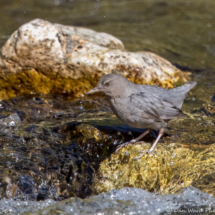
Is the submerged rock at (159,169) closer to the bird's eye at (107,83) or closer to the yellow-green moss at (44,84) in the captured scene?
the bird's eye at (107,83)

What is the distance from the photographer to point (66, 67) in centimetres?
586

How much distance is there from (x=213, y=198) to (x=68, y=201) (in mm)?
1709

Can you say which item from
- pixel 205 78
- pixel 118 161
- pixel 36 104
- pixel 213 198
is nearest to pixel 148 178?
pixel 118 161

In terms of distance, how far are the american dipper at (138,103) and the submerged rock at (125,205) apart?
2.19ft

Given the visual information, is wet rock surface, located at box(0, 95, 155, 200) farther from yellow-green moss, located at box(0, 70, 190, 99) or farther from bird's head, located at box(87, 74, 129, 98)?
bird's head, located at box(87, 74, 129, 98)

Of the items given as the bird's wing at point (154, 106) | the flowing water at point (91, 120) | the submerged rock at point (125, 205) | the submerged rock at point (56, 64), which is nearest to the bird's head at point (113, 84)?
the bird's wing at point (154, 106)

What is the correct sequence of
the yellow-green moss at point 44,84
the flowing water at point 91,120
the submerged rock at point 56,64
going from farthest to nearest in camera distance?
the yellow-green moss at point 44,84
the submerged rock at point 56,64
the flowing water at point 91,120

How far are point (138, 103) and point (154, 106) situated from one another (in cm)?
25

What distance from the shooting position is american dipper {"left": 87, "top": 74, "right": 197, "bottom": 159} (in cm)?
411

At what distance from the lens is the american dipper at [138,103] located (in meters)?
4.11

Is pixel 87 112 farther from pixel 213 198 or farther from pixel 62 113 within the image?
pixel 213 198

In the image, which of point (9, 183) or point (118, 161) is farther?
point (118, 161)

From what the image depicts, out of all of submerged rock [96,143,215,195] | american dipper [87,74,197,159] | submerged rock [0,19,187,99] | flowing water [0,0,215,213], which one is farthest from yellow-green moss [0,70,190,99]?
submerged rock [96,143,215,195]

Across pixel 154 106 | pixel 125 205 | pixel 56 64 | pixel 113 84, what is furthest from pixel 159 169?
pixel 56 64
